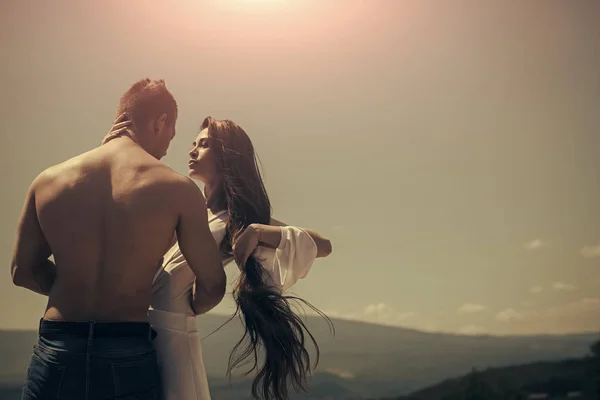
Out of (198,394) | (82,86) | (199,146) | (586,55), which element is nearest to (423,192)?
(586,55)

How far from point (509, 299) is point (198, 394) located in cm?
338

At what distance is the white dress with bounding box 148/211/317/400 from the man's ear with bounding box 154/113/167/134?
0.36 meters

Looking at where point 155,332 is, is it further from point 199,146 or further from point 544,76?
point 544,76

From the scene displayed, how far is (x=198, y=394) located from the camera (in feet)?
6.07

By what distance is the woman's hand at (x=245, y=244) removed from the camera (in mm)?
1895

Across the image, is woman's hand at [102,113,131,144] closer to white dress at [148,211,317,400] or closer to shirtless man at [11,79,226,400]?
shirtless man at [11,79,226,400]

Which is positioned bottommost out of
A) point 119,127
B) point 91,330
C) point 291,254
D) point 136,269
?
point 91,330

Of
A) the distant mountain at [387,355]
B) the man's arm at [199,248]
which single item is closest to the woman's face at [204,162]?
the man's arm at [199,248]

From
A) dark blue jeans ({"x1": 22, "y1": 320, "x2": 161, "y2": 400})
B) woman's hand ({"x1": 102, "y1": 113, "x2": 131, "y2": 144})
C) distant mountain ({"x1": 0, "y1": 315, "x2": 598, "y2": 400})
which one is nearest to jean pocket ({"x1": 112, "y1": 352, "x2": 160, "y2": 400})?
dark blue jeans ({"x1": 22, "y1": 320, "x2": 161, "y2": 400})

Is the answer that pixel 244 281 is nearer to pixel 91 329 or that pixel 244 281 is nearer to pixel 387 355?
pixel 91 329

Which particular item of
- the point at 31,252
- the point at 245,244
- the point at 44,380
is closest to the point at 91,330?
the point at 44,380

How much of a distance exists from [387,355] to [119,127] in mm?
3264

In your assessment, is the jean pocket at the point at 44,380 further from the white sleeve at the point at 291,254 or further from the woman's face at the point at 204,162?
the woman's face at the point at 204,162

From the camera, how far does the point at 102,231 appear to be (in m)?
1.59
